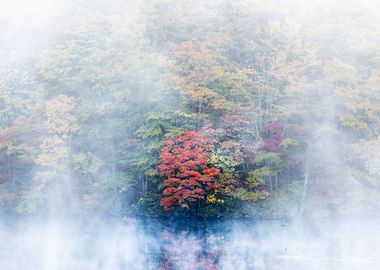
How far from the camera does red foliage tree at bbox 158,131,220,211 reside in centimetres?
1487

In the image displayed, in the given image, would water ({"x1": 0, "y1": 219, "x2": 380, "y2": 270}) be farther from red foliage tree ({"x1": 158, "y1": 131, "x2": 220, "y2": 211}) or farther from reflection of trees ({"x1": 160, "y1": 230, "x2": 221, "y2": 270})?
red foliage tree ({"x1": 158, "y1": 131, "x2": 220, "y2": 211})

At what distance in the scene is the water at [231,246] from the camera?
15289 millimetres

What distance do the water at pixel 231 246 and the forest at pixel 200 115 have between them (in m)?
0.55

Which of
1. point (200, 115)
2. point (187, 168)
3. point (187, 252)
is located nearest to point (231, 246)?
point (187, 252)

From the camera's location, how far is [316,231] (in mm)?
15625

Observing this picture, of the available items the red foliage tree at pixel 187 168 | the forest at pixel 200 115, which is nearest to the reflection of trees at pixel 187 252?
the forest at pixel 200 115

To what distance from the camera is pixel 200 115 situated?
51.1ft

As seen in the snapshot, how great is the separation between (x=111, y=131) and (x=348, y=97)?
8318mm

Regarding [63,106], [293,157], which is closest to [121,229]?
[63,106]

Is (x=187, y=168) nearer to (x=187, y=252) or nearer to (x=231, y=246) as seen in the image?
(x=187, y=252)

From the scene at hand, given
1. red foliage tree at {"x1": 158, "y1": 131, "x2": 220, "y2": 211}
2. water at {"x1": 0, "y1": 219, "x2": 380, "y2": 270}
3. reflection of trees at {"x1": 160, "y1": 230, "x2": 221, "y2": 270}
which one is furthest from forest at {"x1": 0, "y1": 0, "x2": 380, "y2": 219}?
reflection of trees at {"x1": 160, "y1": 230, "x2": 221, "y2": 270}

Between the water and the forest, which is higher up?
the forest

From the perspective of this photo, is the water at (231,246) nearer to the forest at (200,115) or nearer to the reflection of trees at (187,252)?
the reflection of trees at (187,252)

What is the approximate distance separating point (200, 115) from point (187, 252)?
186 inches
